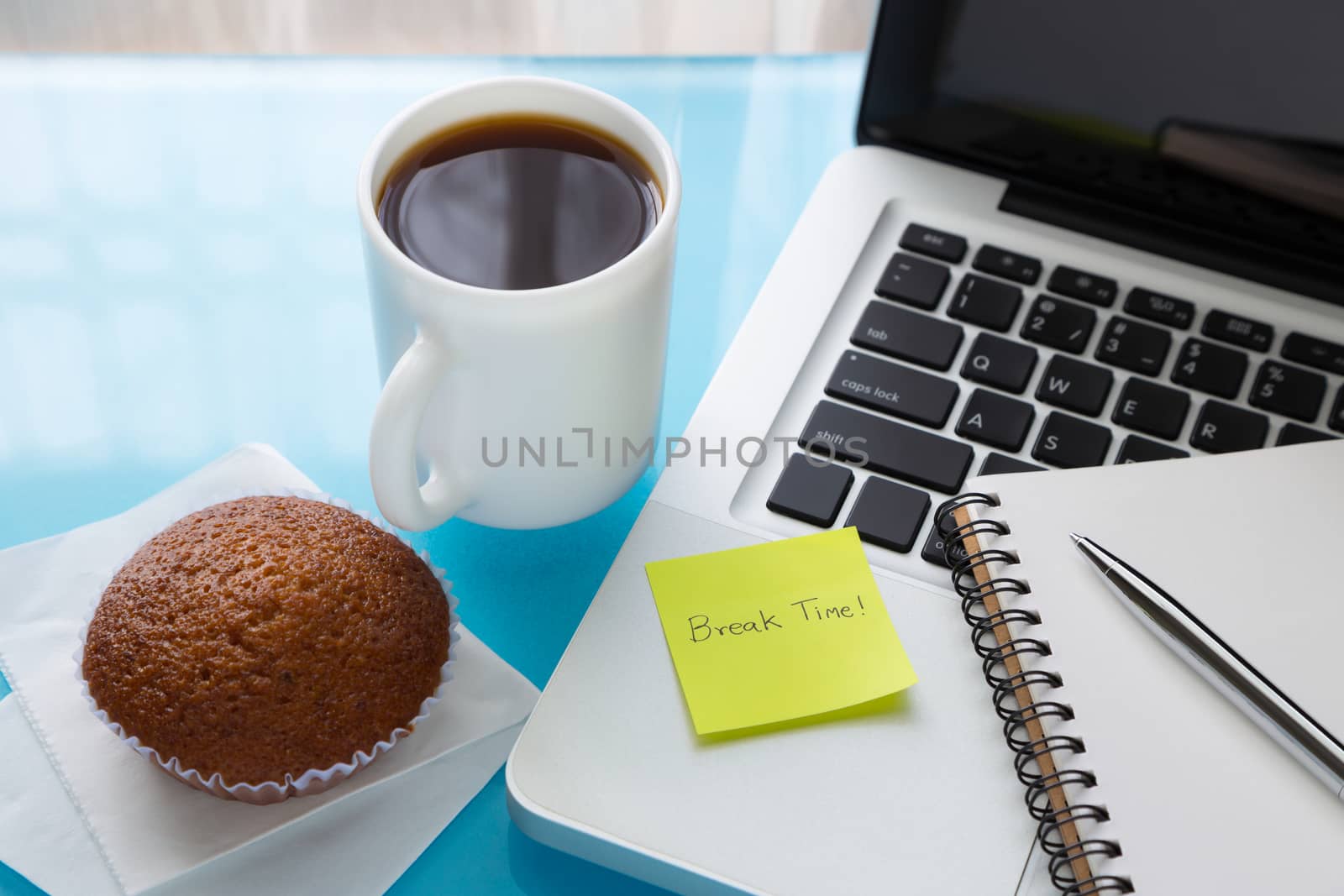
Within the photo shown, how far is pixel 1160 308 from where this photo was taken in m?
0.78

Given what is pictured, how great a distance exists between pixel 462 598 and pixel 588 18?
638mm

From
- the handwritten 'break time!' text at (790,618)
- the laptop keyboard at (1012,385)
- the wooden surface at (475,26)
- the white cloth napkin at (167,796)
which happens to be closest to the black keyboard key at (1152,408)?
the laptop keyboard at (1012,385)

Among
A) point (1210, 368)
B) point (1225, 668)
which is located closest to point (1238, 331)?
point (1210, 368)

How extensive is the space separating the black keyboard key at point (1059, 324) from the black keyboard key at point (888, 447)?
101mm

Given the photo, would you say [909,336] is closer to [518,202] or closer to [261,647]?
[518,202]

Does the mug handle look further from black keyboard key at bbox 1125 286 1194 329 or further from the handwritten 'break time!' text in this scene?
black keyboard key at bbox 1125 286 1194 329

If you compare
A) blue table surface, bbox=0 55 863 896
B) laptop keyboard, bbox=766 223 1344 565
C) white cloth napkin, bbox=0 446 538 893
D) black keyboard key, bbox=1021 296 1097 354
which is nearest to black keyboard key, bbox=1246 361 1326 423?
laptop keyboard, bbox=766 223 1344 565

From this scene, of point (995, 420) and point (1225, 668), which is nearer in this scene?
point (1225, 668)

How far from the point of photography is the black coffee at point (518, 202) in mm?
626

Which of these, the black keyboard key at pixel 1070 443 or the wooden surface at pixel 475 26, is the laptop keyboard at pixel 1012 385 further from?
the wooden surface at pixel 475 26

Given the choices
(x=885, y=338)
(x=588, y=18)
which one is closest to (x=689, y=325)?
(x=885, y=338)

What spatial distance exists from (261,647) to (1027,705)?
0.36 metres

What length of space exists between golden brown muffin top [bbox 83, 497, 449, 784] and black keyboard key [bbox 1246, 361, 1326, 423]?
1.62 ft

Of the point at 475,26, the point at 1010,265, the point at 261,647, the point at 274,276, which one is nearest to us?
the point at 261,647
